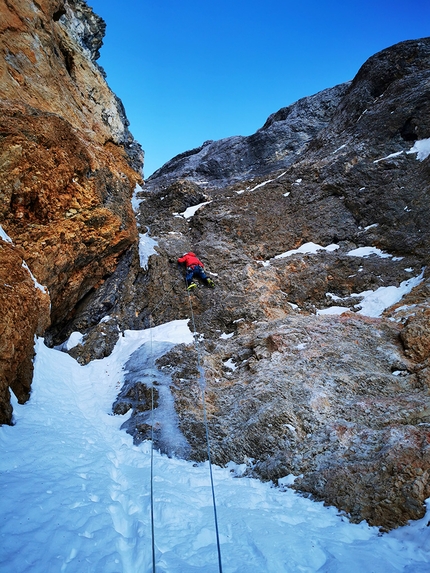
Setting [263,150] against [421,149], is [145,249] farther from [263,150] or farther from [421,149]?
[263,150]

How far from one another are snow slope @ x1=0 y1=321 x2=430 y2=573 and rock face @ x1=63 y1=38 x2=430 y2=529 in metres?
0.49

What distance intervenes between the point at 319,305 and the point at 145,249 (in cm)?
777

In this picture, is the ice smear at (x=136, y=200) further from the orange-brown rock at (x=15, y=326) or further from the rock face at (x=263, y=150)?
the orange-brown rock at (x=15, y=326)

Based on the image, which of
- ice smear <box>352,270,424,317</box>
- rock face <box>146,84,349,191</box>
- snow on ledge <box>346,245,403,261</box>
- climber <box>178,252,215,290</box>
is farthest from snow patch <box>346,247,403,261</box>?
rock face <box>146,84,349,191</box>

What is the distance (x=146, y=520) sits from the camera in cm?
405

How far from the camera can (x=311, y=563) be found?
11.5 feet

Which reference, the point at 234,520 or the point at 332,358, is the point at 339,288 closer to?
the point at 332,358

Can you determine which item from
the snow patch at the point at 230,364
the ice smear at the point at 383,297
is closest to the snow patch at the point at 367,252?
the ice smear at the point at 383,297

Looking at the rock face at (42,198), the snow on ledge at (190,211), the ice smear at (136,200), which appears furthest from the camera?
the ice smear at (136,200)

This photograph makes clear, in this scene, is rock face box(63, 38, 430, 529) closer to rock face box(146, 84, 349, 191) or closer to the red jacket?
the red jacket

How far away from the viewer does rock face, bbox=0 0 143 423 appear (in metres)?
6.71

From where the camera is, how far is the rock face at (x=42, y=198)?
671 centimetres

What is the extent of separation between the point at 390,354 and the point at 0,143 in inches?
467

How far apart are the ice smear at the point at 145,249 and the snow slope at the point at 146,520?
311 inches
